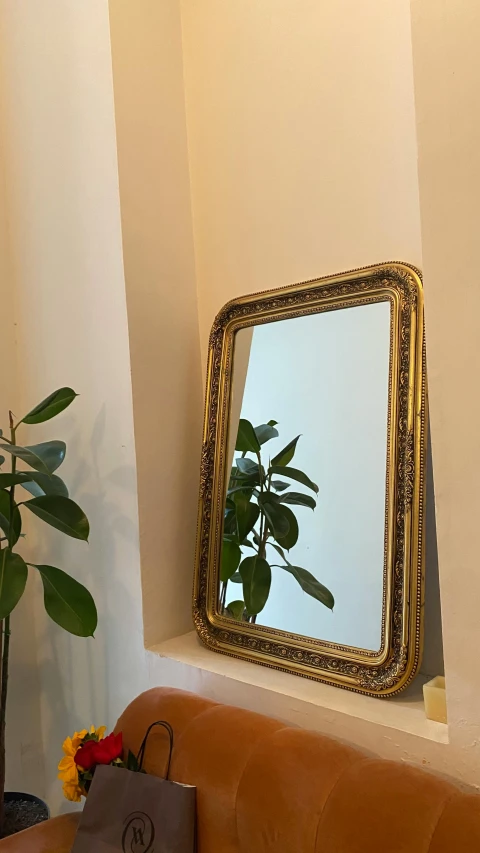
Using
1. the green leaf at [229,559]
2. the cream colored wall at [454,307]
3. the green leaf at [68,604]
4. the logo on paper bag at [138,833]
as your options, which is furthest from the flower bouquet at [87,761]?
the cream colored wall at [454,307]

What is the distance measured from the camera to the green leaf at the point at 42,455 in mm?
1323

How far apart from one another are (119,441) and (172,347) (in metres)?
0.29

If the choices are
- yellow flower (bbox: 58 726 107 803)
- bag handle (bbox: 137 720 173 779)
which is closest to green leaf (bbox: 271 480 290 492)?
bag handle (bbox: 137 720 173 779)

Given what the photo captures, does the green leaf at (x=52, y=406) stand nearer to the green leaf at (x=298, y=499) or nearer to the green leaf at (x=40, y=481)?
the green leaf at (x=40, y=481)

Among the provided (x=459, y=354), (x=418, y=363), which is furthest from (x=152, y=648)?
(x=459, y=354)

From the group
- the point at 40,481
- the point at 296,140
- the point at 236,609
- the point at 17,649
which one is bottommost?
the point at 17,649

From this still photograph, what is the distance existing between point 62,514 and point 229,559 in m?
0.43

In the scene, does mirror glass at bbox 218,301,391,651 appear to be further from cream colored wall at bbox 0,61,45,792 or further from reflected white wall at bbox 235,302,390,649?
cream colored wall at bbox 0,61,45,792

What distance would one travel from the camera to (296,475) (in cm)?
148

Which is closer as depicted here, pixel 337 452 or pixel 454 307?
pixel 454 307

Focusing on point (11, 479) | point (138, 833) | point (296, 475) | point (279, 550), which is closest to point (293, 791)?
point (138, 833)

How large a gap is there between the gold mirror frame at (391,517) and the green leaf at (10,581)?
0.49 m

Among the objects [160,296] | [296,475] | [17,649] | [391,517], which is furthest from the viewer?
[17,649]

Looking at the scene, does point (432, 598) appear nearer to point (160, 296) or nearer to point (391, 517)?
point (391, 517)
